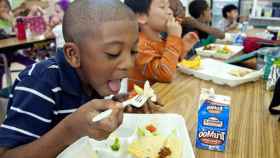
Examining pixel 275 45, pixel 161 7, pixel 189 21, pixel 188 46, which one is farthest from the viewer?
pixel 189 21

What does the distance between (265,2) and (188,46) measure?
380 centimetres

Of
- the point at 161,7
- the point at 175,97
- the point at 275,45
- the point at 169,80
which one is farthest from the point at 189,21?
the point at 175,97

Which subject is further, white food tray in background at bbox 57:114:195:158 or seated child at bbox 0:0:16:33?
seated child at bbox 0:0:16:33

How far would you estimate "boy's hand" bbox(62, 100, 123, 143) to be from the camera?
25.2 inches

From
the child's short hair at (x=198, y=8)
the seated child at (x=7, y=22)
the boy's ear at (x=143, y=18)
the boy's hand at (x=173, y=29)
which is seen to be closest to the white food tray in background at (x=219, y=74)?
the boy's hand at (x=173, y=29)

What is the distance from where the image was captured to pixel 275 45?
1779 millimetres

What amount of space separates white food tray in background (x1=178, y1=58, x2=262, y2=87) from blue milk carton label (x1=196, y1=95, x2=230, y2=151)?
0.52m

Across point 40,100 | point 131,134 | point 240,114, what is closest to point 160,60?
point 240,114

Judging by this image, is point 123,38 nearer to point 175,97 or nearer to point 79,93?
point 79,93

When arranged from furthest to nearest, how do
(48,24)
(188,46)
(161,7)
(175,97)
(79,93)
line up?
1. (48,24)
2. (188,46)
3. (161,7)
4. (175,97)
5. (79,93)

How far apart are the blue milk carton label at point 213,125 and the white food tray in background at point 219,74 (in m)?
0.52

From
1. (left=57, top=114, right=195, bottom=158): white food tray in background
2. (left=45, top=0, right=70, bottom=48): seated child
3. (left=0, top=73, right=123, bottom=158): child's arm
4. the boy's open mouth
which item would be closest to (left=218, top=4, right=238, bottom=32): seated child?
(left=45, top=0, right=70, bottom=48): seated child

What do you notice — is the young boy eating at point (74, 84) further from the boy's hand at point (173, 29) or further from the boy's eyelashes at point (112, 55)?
the boy's hand at point (173, 29)

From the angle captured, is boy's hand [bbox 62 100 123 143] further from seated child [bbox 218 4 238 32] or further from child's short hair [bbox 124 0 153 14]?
seated child [bbox 218 4 238 32]
